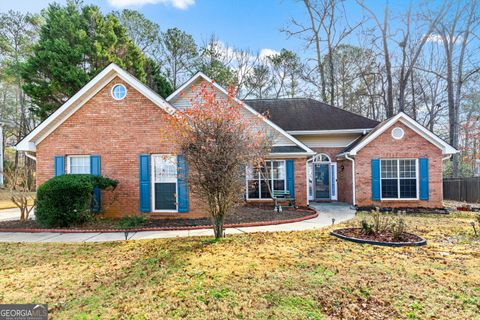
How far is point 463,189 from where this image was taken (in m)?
16.3

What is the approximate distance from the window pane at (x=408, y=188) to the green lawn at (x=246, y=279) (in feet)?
20.7

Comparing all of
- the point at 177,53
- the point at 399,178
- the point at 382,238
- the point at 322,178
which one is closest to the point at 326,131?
the point at 322,178

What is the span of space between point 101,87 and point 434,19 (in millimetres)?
23140

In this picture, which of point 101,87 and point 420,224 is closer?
point 420,224

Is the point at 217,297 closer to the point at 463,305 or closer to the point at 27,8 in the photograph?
the point at 463,305

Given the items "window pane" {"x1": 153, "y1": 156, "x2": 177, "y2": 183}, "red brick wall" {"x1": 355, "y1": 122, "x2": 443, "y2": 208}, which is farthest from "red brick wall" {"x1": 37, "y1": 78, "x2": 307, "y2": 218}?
"red brick wall" {"x1": 355, "y1": 122, "x2": 443, "y2": 208}

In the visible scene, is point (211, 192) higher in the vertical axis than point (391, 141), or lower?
lower

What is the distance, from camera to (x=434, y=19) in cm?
1988

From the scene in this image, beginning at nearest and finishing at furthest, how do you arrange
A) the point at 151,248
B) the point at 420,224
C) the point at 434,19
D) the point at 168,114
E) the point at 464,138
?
1. the point at 151,248
2. the point at 420,224
3. the point at 168,114
4. the point at 434,19
5. the point at 464,138

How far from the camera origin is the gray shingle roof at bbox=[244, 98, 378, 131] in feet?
51.7

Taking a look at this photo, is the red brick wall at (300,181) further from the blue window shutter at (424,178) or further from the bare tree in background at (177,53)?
the bare tree in background at (177,53)

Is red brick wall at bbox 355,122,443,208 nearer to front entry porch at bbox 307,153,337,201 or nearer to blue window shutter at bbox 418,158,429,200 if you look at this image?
blue window shutter at bbox 418,158,429,200

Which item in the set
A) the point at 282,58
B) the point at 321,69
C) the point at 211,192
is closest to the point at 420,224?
the point at 211,192

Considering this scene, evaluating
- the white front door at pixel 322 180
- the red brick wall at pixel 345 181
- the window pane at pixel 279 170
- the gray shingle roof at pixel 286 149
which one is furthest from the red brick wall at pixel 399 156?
the window pane at pixel 279 170
